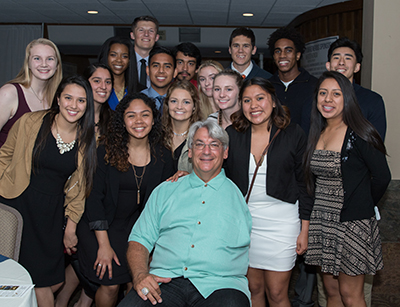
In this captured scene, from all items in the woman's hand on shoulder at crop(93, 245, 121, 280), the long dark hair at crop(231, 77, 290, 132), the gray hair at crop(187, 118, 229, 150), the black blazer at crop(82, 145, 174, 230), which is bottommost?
Answer: the woman's hand on shoulder at crop(93, 245, 121, 280)

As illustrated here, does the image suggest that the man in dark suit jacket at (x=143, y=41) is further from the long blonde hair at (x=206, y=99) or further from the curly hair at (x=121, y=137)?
the curly hair at (x=121, y=137)

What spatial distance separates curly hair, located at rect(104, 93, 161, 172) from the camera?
247 cm

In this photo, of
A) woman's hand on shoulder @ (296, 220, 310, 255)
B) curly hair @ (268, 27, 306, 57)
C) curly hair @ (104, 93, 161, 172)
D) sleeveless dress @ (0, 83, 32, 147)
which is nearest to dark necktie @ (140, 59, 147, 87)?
curly hair @ (104, 93, 161, 172)

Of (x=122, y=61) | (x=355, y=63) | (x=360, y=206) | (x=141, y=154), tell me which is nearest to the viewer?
(x=360, y=206)

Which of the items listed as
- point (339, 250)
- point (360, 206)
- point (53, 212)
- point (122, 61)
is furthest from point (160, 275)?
point (122, 61)

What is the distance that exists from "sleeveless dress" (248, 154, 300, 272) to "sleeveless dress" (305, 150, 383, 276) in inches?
5.2

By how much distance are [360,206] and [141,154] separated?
1.45m

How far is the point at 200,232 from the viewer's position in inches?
79.0

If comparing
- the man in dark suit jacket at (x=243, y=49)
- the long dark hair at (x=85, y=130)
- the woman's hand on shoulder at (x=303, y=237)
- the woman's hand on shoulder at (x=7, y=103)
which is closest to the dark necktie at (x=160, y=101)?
the long dark hair at (x=85, y=130)

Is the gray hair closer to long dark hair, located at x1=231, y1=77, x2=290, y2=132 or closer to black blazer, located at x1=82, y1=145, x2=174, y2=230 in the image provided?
long dark hair, located at x1=231, y1=77, x2=290, y2=132

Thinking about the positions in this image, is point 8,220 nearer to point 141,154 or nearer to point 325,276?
point 141,154

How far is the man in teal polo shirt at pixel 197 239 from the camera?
1.90 metres

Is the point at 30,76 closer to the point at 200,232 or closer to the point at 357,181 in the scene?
the point at 200,232

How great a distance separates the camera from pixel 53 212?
8.08 feet
